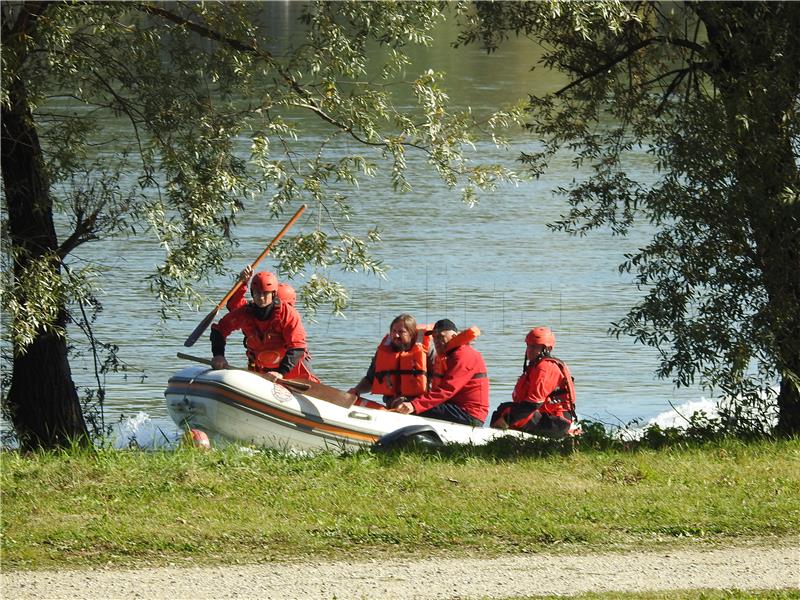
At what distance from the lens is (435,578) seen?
6551mm

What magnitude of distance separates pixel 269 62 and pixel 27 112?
1.96 meters

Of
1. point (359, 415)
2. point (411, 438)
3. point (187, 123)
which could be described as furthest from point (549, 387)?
point (187, 123)

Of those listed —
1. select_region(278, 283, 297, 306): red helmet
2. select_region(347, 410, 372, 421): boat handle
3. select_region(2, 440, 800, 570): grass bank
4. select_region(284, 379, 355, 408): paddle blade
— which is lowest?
select_region(2, 440, 800, 570): grass bank

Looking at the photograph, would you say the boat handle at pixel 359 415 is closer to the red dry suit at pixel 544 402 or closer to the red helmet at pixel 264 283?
the red dry suit at pixel 544 402

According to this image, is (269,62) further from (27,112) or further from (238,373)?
(238,373)

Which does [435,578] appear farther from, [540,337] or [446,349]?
[446,349]

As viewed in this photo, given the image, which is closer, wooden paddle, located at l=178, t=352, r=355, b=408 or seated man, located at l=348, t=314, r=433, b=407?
wooden paddle, located at l=178, t=352, r=355, b=408

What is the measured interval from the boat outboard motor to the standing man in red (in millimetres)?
1845

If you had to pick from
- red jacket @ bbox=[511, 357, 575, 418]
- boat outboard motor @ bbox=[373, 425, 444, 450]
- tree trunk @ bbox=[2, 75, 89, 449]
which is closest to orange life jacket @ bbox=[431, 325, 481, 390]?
red jacket @ bbox=[511, 357, 575, 418]

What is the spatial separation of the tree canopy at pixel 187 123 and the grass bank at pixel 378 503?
174 cm

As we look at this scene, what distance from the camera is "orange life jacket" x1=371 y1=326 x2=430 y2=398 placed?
1205 centimetres

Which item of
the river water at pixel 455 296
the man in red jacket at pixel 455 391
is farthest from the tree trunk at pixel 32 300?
the man in red jacket at pixel 455 391

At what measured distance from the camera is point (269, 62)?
10.4m

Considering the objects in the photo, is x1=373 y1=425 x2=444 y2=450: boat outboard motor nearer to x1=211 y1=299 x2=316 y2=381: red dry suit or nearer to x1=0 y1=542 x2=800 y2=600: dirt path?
x1=211 y1=299 x2=316 y2=381: red dry suit
